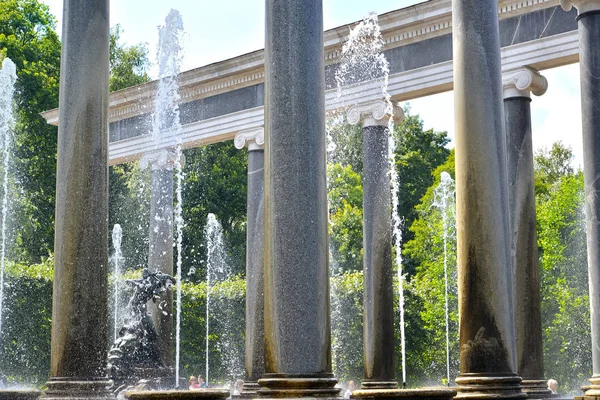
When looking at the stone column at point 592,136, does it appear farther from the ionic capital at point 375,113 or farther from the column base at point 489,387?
the ionic capital at point 375,113

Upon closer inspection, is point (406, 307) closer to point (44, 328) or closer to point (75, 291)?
point (44, 328)

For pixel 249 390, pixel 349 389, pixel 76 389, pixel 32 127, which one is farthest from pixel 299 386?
pixel 32 127

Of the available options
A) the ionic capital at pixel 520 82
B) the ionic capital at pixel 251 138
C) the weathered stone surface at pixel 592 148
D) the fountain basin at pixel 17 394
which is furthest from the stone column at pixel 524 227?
the fountain basin at pixel 17 394

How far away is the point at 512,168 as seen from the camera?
55.0 metres

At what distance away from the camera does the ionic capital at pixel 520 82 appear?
185 feet

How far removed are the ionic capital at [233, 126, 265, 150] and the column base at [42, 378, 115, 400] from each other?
127ft

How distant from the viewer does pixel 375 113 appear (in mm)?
64562

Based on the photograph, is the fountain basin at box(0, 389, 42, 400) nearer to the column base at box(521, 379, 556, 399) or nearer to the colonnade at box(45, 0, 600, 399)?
the colonnade at box(45, 0, 600, 399)

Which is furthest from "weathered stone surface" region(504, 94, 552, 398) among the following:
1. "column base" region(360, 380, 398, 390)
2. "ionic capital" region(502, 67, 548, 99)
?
"column base" region(360, 380, 398, 390)

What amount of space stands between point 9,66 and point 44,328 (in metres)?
32.4

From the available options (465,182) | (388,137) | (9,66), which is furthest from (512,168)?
(9,66)

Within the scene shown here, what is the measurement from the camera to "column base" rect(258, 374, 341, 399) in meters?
29.7

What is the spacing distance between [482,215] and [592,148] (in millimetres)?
12134

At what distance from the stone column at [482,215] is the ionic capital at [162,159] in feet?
134
